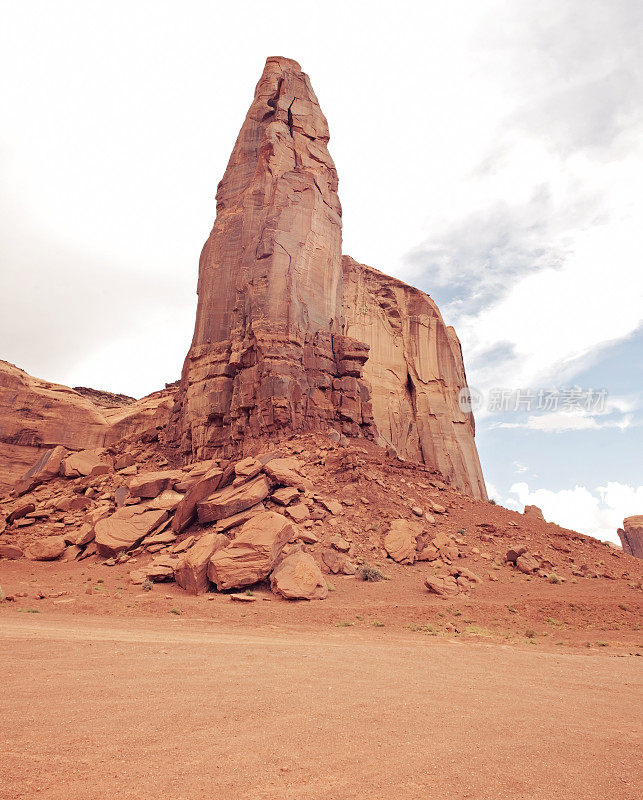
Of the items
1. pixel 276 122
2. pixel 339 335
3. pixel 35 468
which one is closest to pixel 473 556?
pixel 339 335

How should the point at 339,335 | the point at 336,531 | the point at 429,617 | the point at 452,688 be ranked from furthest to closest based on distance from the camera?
the point at 339,335, the point at 336,531, the point at 429,617, the point at 452,688

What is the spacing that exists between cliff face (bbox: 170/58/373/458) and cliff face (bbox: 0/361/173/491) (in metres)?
7.84

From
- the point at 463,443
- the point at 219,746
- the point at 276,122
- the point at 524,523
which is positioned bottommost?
the point at 219,746

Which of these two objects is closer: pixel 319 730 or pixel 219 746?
pixel 219 746

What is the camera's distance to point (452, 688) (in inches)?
249

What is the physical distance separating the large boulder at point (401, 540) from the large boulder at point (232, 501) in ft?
18.4

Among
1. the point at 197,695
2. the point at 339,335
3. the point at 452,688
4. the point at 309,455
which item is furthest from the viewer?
the point at 339,335

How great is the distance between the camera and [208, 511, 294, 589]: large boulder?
1544 centimetres

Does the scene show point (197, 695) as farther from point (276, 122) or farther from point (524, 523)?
point (276, 122)

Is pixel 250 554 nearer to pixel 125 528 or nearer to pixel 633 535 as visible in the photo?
pixel 125 528

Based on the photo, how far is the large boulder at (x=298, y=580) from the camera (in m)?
14.7

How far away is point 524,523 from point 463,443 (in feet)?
79.6

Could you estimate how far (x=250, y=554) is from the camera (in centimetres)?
1595

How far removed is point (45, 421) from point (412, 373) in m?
34.3
